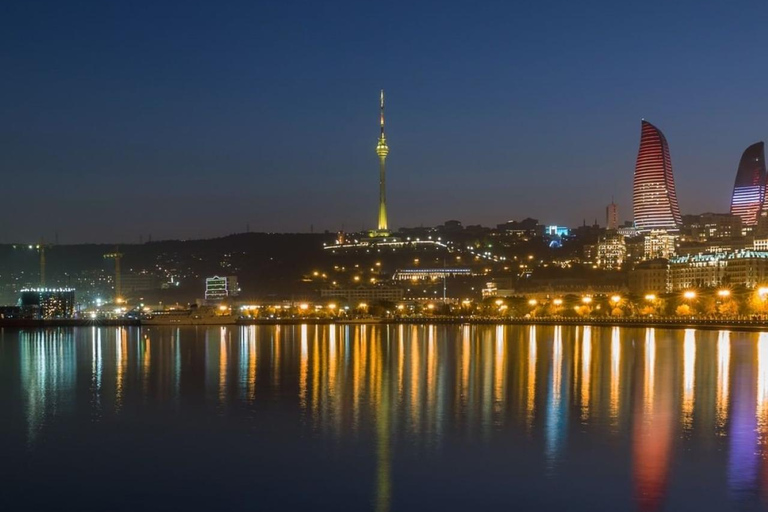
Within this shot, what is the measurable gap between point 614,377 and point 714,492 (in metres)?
8.95

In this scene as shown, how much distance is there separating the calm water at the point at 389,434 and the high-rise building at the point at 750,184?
2536 inches

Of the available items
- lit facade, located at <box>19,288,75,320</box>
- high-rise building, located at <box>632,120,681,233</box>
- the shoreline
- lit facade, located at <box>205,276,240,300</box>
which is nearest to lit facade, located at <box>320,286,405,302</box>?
lit facade, located at <box>205,276,240,300</box>

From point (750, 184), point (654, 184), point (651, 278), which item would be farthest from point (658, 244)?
point (651, 278)

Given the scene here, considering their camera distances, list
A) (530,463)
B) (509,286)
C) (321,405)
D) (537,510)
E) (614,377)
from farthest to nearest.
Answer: (509,286) < (614,377) < (321,405) < (530,463) < (537,510)

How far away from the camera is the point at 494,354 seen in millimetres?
23734

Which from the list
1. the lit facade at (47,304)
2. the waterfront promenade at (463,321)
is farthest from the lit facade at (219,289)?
the waterfront promenade at (463,321)

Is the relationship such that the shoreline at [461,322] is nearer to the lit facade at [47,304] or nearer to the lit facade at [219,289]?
the lit facade at [47,304]

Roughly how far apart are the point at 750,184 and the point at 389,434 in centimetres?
7751

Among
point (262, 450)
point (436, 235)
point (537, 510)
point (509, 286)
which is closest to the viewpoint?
point (537, 510)

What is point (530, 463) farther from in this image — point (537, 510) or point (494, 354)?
point (494, 354)

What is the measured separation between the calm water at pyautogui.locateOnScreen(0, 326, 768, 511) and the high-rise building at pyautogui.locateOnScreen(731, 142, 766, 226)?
6442cm

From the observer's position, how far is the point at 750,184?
8256 cm

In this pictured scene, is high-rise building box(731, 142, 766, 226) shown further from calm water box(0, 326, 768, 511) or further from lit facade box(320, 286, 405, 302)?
calm water box(0, 326, 768, 511)

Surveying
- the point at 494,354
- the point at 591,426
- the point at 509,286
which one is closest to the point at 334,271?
the point at 509,286
